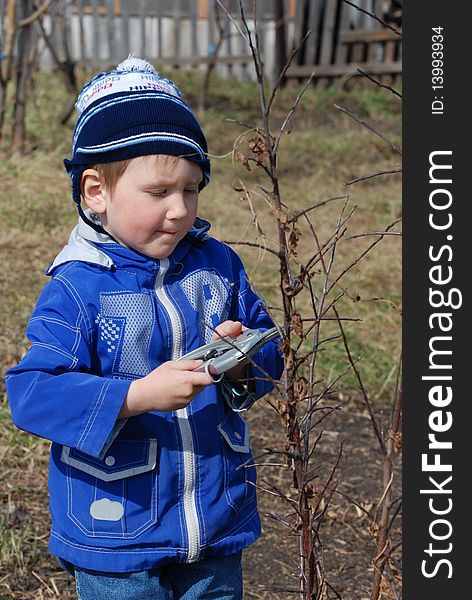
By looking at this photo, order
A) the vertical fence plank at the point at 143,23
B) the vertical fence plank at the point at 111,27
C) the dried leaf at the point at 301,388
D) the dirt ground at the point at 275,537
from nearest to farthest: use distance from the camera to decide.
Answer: the dried leaf at the point at 301,388 < the dirt ground at the point at 275,537 < the vertical fence plank at the point at 143,23 < the vertical fence plank at the point at 111,27

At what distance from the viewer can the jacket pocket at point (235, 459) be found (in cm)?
199

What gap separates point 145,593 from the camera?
6.40ft

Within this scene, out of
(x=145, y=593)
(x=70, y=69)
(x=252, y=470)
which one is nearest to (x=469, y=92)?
(x=252, y=470)

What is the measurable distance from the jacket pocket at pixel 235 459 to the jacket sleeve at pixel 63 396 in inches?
10.9

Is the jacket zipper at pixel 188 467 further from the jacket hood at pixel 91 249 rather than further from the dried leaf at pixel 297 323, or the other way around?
the dried leaf at pixel 297 323

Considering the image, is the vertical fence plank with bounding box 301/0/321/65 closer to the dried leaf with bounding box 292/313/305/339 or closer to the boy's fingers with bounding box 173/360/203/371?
the boy's fingers with bounding box 173/360/203/371

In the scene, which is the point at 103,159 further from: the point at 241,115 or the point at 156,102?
the point at 241,115

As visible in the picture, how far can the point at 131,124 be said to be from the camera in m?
1.89

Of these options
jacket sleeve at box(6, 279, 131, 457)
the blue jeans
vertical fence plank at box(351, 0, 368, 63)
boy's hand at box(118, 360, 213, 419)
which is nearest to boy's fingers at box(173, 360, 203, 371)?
boy's hand at box(118, 360, 213, 419)

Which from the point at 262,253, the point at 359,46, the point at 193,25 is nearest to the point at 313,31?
the point at 359,46

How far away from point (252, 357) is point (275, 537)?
145cm

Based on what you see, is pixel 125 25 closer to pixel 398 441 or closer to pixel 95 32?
pixel 95 32

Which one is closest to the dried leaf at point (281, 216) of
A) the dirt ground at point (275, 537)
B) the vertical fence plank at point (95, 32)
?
the dirt ground at point (275, 537)

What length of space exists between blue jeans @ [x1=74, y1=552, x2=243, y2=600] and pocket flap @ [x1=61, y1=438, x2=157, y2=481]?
21 centimetres
